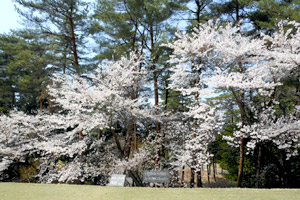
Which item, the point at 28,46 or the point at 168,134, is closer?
the point at 168,134

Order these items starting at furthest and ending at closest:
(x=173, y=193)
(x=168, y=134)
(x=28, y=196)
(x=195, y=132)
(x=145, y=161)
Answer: (x=168, y=134) → (x=145, y=161) → (x=195, y=132) → (x=173, y=193) → (x=28, y=196)

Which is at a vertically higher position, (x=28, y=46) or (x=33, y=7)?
(x=33, y=7)

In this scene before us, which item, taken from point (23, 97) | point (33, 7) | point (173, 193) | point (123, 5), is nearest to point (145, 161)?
point (173, 193)

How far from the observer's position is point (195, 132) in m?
7.89

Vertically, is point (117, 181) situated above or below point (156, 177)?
below

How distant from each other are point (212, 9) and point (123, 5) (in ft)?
14.6

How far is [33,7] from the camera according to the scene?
428 inches

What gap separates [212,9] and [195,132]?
22.4 ft

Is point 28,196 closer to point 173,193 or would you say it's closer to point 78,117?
point 173,193

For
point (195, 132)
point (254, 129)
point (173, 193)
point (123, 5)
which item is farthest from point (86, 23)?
point (173, 193)

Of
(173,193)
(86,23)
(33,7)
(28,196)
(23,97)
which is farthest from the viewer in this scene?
(23,97)

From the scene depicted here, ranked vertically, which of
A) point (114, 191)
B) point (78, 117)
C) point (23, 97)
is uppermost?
point (23, 97)

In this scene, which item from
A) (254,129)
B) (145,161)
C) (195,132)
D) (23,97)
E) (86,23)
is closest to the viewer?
(254,129)

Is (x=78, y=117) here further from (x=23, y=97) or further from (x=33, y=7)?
(x=23, y=97)
